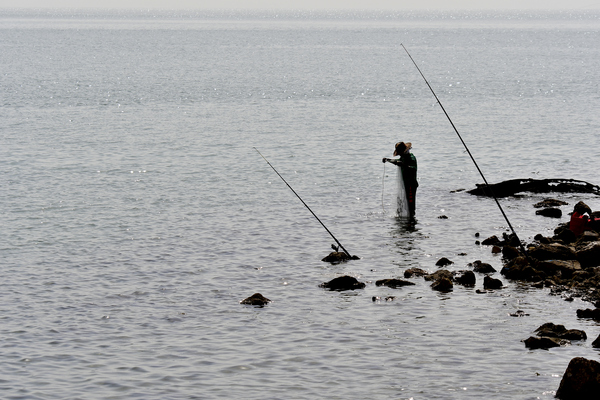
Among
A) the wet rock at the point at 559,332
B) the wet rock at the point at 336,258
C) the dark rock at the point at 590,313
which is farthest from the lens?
the wet rock at the point at 336,258

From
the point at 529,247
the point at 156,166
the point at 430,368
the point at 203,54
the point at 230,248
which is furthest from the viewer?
the point at 203,54

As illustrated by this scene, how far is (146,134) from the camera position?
46.2 meters

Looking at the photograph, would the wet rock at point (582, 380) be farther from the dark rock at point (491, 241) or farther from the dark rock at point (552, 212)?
the dark rock at point (552, 212)

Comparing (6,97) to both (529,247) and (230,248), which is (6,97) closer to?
(230,248)

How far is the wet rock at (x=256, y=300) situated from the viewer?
17105 mm

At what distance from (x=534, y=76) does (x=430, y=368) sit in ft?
257

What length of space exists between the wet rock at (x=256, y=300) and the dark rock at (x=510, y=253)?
5.93 m

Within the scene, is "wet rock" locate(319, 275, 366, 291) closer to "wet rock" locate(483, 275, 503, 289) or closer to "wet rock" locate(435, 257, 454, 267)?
"wet rock" locate(435, 257, 454, 267)

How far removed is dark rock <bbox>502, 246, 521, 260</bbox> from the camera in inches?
758

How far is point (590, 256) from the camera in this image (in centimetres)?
1783

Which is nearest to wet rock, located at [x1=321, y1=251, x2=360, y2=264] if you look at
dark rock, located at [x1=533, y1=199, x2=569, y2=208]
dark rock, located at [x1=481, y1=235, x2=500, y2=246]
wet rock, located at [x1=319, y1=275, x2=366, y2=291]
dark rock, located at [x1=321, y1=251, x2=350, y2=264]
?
dark rock, located at [x1=321, y1=251, x2=350, y2=264]

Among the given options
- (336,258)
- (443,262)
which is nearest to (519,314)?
(443,262)

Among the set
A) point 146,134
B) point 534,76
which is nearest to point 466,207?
point 146,134

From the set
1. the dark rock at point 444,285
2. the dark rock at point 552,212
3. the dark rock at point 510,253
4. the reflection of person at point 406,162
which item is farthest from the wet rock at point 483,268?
the dark rock at point 552,212
